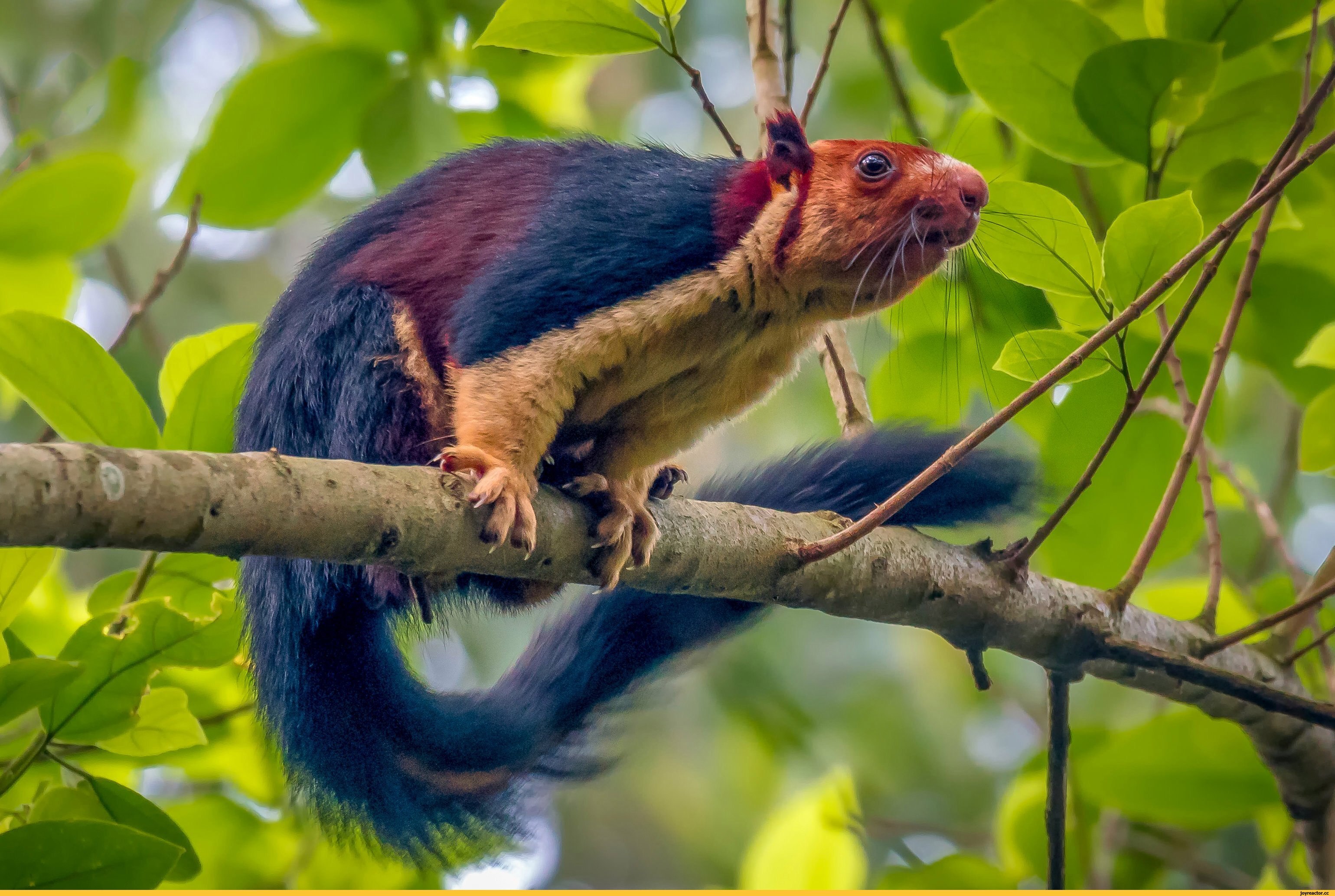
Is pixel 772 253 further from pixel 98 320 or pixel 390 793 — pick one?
pixel 98 320

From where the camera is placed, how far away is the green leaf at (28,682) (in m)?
1.34

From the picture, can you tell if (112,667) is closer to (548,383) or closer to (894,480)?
(548,383)

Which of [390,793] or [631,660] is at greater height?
[631,660]

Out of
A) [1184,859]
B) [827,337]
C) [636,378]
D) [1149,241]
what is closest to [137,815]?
[636,378]

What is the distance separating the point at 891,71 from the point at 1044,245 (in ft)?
2.33

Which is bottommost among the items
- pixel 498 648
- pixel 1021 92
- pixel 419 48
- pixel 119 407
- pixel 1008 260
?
pixel 498 648

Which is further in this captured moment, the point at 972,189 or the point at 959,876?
the point at 959,876

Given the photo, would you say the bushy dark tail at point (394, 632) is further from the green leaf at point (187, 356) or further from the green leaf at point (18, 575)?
the green leaf at point (18, 575)

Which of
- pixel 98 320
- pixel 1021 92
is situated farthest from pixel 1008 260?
pixel 98 320

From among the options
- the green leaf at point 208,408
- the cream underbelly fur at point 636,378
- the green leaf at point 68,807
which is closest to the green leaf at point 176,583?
the green leaf at point 208,408

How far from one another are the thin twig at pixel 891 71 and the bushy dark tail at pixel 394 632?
586mm

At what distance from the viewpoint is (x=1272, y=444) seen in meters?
4.55

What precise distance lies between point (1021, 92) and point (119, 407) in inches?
56.2

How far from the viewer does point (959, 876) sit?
1.98 m
